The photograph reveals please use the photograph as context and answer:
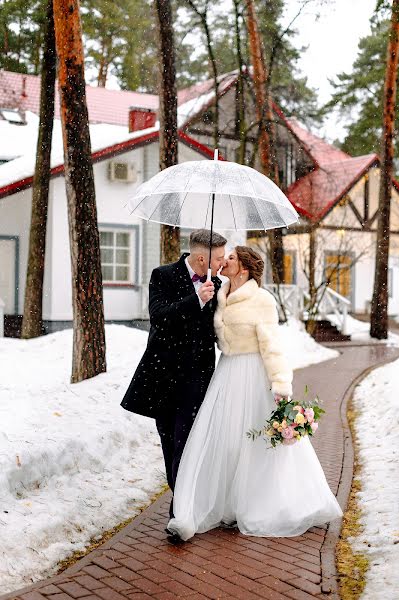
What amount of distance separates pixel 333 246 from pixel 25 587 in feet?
85.6

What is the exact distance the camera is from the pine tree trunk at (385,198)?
2280 cm

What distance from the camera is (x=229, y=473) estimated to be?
5.55 metres

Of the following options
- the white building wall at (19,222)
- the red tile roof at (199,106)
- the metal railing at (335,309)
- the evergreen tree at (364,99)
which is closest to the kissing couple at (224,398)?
the white building wall at (19,222)

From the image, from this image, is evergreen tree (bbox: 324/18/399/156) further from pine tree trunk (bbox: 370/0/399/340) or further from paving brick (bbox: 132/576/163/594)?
paving brick (bbox: 132/576/163/594)

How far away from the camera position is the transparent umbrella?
542 cm

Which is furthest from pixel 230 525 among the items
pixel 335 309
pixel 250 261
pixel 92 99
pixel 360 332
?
pixel 92 99

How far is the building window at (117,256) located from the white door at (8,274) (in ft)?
7.59

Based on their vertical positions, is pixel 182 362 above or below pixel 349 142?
below

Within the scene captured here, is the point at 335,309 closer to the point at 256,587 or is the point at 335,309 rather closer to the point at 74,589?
the point at 256,587

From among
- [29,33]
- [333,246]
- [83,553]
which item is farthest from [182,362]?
[29,33]

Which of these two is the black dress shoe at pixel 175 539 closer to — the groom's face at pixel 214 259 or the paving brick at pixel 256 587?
the paving brick at pixel 256 587

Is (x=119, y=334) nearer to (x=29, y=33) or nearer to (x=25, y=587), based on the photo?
(x=25, y=587)

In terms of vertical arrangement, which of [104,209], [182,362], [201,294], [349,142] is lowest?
[182,362]

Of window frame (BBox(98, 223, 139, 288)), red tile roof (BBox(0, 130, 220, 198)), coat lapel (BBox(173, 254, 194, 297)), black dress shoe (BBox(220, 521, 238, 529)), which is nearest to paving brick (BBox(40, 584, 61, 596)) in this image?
black dress shoe (BBox(220, 521, 238, 529))
